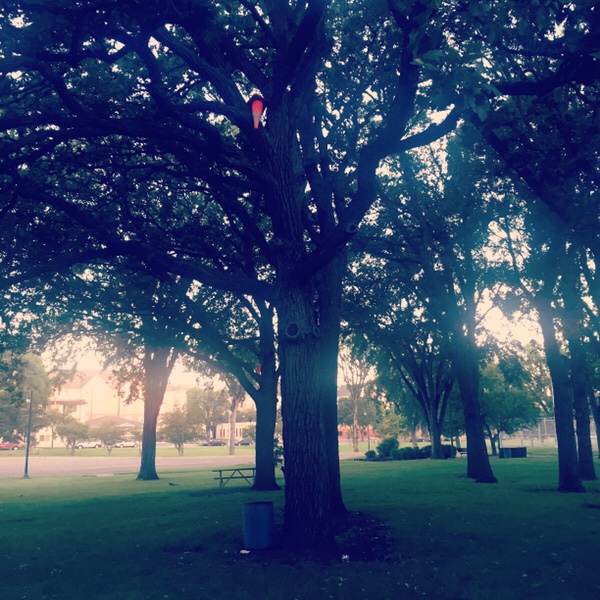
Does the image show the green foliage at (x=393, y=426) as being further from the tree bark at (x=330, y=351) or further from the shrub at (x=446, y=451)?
the tree bark at (x=330, y=351)

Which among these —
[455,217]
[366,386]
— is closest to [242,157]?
[455,217]

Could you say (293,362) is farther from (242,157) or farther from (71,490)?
(71,490)

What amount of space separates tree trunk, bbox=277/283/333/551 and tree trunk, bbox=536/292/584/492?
1103cm

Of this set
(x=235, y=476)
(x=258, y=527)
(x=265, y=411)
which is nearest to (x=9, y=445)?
(x=235, y=476)

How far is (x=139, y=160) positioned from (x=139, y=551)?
31.4ft

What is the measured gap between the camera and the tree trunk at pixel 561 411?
16.9m

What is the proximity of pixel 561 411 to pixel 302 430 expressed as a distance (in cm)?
1207

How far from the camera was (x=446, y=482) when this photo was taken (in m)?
20.8

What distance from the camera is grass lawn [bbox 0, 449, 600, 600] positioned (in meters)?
7.47

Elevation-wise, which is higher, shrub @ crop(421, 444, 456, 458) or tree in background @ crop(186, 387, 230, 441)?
tree in background @ crop(186, 387, 230, 441)

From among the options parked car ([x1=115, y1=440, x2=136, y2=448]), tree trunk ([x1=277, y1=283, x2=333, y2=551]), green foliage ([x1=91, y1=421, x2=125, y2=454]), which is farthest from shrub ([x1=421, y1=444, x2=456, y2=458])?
parked car ([x1=115, y1=440, x2=136, y2=448])

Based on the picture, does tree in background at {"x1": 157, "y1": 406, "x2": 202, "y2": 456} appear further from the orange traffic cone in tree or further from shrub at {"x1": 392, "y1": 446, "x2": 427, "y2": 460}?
the orange traffic cone in tree

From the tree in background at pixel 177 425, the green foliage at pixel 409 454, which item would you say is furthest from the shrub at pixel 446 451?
the tree in background at pixel 177 425

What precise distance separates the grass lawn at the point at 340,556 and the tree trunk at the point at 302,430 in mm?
535
